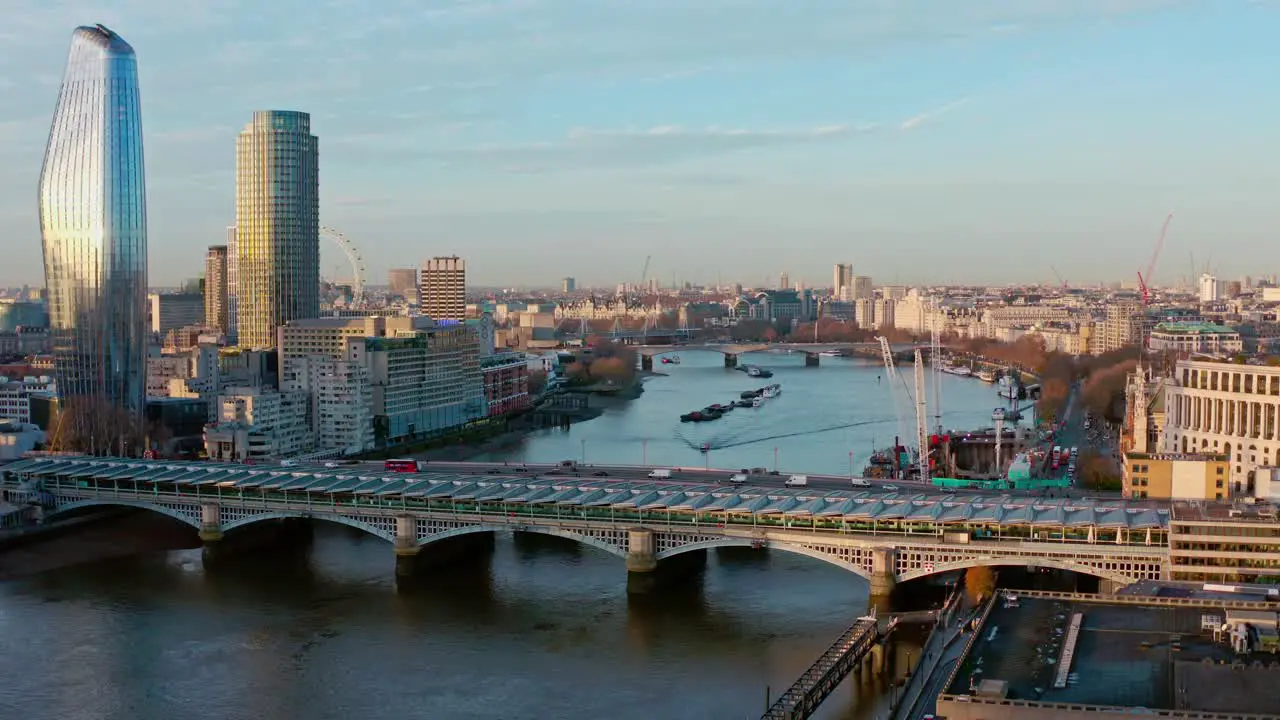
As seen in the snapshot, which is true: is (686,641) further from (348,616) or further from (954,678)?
(954,678)

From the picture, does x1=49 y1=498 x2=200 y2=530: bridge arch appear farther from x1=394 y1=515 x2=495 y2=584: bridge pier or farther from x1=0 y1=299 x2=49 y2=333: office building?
x1=0 y1=299 x2=49 y2=333: office building

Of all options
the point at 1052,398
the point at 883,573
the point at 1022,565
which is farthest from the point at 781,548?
the point at 1052,398

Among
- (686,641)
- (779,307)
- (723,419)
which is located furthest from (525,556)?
(779,307)

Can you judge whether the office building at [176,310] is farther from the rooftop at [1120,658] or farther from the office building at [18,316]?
the rooftop at [1120,658]

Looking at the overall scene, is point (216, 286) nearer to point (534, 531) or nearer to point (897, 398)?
point (897, 398)

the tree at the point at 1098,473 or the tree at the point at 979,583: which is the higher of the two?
the tree at the point at 1098,473

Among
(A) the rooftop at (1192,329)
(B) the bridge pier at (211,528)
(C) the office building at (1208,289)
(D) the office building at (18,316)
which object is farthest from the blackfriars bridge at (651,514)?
(C) the office building at (1208,289)
